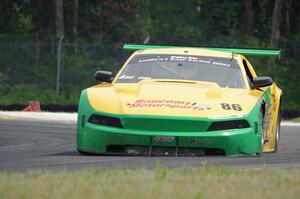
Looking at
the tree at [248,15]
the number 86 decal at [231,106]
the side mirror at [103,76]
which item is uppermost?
the number 86 decal at [231,106]

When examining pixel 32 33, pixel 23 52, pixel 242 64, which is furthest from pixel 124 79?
pixel 32 33

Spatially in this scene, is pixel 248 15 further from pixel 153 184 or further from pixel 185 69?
pixel 153 184

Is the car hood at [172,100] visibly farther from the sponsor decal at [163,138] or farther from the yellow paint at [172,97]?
the sponsor decal at [163,138]

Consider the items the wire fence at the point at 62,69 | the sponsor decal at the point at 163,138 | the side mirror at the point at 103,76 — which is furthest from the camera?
the wire fence at the point at 62,69

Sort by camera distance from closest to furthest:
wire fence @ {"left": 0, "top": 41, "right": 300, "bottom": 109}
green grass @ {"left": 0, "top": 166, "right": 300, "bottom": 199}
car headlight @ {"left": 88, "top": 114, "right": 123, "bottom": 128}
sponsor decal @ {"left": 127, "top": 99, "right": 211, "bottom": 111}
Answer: green grass @ {"left": 0, "top": 166, "right": 300, "bottom": 199} < car headlight @ {"left": 88, "top": 114, "right": 123, "bottom": 128} < sponsor decal @ {"left": 127, "top": 99, "right": 211, "bottom": 111} < wire fence @ {"left": 0, "top": 41, "right": 300, "bottom": 109}

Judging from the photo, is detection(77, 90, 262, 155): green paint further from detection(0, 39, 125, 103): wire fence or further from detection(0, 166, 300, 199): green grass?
detection(0, 39, 125, 103): wire fence

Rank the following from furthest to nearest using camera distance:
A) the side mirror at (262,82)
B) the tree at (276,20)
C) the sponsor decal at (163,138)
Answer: the tree at (276,20) < the side mirror at (262,82) < the sponsor decal at (163,138)

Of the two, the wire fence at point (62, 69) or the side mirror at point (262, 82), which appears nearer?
the side mirror at point (262, 82)

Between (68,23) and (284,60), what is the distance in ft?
40.4

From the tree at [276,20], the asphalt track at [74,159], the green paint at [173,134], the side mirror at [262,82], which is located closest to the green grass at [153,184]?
the asphalt track at [74,159]

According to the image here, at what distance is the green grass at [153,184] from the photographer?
721 centimetres

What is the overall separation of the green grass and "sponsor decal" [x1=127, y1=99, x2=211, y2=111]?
2.16 metres

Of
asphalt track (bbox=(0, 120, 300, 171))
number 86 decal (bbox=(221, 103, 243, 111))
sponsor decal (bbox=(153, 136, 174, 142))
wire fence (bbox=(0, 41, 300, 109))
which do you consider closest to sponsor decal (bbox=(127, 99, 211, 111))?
number 86 decal (bbox=(221, 103, 243, 111))

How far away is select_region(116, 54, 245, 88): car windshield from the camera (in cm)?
1267
